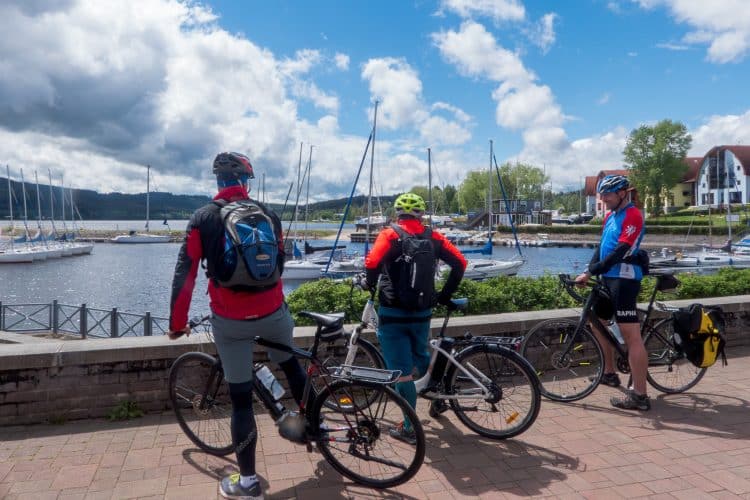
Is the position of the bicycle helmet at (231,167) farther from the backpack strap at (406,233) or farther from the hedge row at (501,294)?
the hedge row at (501,294)

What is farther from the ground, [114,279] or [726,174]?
[726,174]

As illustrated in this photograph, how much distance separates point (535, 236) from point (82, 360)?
Result: 274 ft

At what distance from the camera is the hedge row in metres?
6.62

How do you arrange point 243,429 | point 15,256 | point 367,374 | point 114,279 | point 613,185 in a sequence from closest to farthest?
point 243,429
point 367,374
point 613,185
point 114,279
point 15,256

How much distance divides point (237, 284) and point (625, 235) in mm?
3123

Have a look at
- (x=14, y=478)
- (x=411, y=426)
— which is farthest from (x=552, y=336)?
(x=14, y=478)

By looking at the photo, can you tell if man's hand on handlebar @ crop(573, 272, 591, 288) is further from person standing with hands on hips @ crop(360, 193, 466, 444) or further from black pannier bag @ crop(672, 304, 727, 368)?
person standing with hands on hips @ crop(360, 193, 466, 444)

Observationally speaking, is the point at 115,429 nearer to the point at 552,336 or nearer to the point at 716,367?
the point at 552,336

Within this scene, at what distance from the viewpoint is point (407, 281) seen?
385 centimetres

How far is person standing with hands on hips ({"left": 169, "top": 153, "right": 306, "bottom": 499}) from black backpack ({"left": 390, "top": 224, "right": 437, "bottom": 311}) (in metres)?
0.82

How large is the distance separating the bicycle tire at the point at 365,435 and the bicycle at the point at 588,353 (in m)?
1.99

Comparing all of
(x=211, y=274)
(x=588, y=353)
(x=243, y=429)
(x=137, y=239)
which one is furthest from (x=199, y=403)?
(x=137, y=239)

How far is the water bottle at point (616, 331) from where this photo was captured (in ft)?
16.0

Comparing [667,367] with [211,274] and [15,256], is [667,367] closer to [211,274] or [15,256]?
[211,274]
